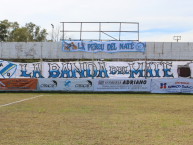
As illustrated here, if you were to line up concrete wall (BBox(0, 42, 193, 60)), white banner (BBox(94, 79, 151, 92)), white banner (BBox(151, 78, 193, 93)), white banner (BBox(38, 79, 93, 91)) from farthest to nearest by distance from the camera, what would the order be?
concrete wall (BBox(0, 42, 193, 60)), white banner (BBox(38, 79, 93, 91)), white banner (BBox(94, 79, 151, 92)), white banner (BBox(151, 78, 193, 93))

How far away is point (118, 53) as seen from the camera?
24.5 metres

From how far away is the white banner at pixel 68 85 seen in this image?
66.1 feet

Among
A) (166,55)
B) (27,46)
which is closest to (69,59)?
(27,46)

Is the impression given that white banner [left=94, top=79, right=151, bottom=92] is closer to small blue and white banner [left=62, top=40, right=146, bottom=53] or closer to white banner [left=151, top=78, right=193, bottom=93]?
white banner [left=151, top=78, right=193, bottom=93]

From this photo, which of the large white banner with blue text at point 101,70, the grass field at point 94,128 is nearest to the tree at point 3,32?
the large white banner with blue text at point 101,70

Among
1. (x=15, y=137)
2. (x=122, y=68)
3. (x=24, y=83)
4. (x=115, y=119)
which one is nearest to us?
(x=15, y=137)

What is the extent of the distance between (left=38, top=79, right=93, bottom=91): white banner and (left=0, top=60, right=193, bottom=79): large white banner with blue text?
2349 mm

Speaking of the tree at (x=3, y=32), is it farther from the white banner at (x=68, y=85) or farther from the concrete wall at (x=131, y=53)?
the white banner at (x=68, y=85)

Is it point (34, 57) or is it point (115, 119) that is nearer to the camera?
point (115, 119)

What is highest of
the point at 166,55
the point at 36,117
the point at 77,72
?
the point at 166,55

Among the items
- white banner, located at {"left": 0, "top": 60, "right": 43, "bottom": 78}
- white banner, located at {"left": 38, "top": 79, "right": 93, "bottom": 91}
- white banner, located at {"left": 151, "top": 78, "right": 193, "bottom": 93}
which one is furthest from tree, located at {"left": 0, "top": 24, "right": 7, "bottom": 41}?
white banner, located at {"left": 151, "top": 78, "right": 193, "bottom": 93}

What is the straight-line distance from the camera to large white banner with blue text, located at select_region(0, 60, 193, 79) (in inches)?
878

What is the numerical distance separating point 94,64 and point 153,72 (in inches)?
226

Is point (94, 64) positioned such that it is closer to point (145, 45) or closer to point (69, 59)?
point (69, 59)
